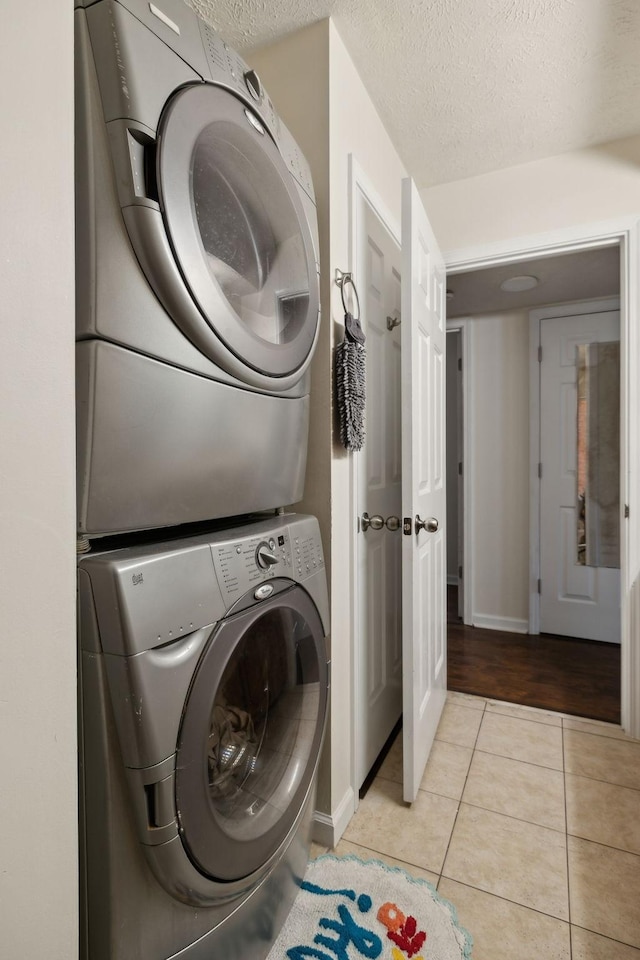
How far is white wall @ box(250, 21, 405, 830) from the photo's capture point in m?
1.40

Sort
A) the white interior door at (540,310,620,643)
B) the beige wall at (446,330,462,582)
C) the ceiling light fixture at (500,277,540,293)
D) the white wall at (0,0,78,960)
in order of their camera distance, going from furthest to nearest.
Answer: the beige wall at (446,330,462,582) → the white interior door at (540,310,620,643) → the ceiling light fixture at (500,277,540,293) → the white wall at (0,0,78,960)

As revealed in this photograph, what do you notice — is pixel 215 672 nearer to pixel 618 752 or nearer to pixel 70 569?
pixel 70 569

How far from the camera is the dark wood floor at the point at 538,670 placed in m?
2.38

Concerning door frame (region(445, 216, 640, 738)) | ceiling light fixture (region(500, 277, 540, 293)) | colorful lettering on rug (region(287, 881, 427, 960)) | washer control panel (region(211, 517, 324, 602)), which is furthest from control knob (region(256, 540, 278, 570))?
ceiling light fixture (region(500, 277, 540, 293))

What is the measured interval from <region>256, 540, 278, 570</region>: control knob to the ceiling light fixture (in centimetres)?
235

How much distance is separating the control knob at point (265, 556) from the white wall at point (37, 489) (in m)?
0.37

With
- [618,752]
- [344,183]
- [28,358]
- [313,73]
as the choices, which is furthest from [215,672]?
[618,752]

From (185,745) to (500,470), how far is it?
9.98ft

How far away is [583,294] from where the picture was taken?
303 centimetres

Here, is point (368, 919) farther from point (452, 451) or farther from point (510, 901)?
point (452, 451)

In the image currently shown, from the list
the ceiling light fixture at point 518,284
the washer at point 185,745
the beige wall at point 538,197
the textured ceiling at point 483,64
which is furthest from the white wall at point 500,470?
the washer at point 185,745

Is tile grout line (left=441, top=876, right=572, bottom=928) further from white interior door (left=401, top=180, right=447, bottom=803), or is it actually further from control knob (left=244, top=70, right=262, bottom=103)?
control knob (left=244, top=70, right=262, bottom=103)

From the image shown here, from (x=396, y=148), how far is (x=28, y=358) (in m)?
2.03

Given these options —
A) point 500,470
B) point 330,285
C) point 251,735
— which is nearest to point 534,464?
point 500,470
